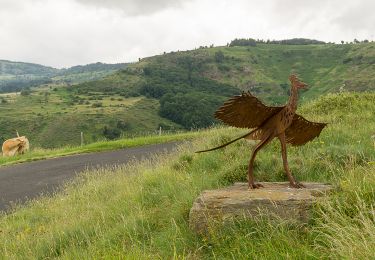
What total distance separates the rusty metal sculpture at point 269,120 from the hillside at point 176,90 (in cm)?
4790

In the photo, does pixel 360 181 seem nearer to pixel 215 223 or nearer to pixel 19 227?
pixel 215 223

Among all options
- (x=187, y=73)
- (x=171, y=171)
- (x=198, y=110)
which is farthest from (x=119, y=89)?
(x=171, y=171)

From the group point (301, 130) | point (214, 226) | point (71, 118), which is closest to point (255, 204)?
point (214, 226)

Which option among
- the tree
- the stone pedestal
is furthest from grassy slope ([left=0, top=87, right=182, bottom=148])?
the stone pedestal

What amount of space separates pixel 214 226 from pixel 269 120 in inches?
67.6

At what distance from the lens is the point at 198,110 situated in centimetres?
7275

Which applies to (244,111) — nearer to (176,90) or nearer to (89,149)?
(89,149)

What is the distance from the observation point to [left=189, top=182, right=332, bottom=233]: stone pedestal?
5035mm

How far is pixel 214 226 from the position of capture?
5.17 meters

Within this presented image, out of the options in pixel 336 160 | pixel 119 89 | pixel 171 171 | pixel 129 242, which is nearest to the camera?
pixel 129 242

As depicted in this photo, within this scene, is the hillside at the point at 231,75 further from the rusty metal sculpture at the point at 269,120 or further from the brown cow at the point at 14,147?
the rusty metal sculpture at the point at 269,120

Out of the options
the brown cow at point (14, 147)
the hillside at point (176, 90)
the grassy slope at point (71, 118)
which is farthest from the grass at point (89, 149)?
the grassy slope at point (71, 118)

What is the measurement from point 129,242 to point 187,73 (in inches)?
4539

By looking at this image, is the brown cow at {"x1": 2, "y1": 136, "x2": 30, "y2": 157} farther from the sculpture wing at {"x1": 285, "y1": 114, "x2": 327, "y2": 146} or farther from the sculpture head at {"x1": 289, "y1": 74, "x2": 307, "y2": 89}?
the sculpture head at {"x1": 289, "y1": 74, "x2": 307, "y2": 89}
